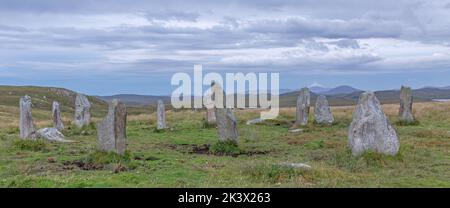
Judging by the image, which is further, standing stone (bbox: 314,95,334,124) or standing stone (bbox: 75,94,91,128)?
standing stone (bbox: 314,95,334,124)

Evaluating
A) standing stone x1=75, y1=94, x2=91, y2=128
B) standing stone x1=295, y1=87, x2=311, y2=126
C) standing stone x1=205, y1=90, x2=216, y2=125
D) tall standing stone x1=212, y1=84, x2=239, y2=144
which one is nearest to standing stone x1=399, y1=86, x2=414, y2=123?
standing stone x1=295, y1=87, x2=311, y2=126

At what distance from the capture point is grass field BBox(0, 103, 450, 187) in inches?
624

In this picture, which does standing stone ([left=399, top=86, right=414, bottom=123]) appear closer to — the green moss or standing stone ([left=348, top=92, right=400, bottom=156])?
standing stone ([left=348, top=92, right=400, bottom=156])

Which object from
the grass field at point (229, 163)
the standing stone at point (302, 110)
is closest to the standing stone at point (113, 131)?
the grass field at point (229, 163)

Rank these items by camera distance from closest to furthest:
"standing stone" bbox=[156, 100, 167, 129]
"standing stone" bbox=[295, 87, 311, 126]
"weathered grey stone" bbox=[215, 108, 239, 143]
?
1. "weathered grey stone" bbox=[215, 108, 239, 143]
2. "standing stone" bbox=[156, 100, 167, 129]
3. "standing stone" bbox=[295, 87, 311, 126]

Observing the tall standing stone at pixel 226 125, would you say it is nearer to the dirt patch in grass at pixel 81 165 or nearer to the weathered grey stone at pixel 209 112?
the dirt patch in grass at pixel 81 165

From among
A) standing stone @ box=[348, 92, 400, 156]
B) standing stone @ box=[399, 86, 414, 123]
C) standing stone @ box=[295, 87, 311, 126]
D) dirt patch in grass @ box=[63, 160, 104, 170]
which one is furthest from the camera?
standing stone @ box=[399, 86, 414, 123]

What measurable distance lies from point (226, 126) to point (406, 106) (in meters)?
17.9

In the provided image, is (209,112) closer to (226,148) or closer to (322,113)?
(322,113)

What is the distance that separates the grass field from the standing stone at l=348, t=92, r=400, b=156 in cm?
49

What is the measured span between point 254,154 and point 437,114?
1029 inches

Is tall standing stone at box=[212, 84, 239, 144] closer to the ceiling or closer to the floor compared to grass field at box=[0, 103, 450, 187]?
closer to the ceiling

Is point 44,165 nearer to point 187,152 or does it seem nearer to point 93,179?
point 93,179
